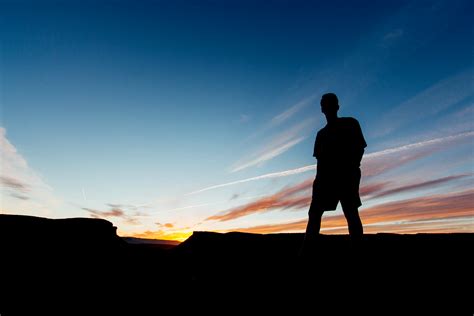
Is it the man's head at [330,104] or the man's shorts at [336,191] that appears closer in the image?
the man's shorts at [336,191]

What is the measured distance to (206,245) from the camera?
19.5 ft

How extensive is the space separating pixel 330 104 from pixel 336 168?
1043 millimetres

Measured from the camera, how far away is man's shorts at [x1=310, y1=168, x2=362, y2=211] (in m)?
4.21

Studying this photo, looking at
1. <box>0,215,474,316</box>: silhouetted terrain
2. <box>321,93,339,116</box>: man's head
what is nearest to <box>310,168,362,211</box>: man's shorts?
<box>0,215,474,316</box>: silhouetted terrain

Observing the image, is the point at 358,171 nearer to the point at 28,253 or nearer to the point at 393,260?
the point at 393,260

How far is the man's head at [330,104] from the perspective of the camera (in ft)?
14.9

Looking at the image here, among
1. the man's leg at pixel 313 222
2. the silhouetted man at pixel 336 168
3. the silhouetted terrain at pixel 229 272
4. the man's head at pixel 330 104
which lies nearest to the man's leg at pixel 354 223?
the silhouetted man at pixel 336 168

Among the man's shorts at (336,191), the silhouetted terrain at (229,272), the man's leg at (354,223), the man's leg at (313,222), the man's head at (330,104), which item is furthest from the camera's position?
the man's head at (330,104)

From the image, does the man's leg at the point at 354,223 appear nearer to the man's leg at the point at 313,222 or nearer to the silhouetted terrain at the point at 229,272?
the silhouetted terrain at the point at 229,272

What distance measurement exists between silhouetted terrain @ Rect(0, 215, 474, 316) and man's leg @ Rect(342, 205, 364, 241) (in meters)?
0.17

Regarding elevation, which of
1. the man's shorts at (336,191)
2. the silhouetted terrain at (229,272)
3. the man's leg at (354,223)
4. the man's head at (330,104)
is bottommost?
the silhouetted terrain at (229,272)

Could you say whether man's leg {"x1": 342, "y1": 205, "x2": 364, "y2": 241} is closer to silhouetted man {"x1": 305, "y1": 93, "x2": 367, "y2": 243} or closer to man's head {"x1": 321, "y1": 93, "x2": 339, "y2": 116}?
silhouetted man {"x1": 305, "y1": 93, "x2": 367, "y2": 243}

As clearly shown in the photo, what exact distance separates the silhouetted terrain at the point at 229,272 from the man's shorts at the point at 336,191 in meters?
0.67

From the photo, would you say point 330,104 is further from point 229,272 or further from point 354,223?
point 229,272
